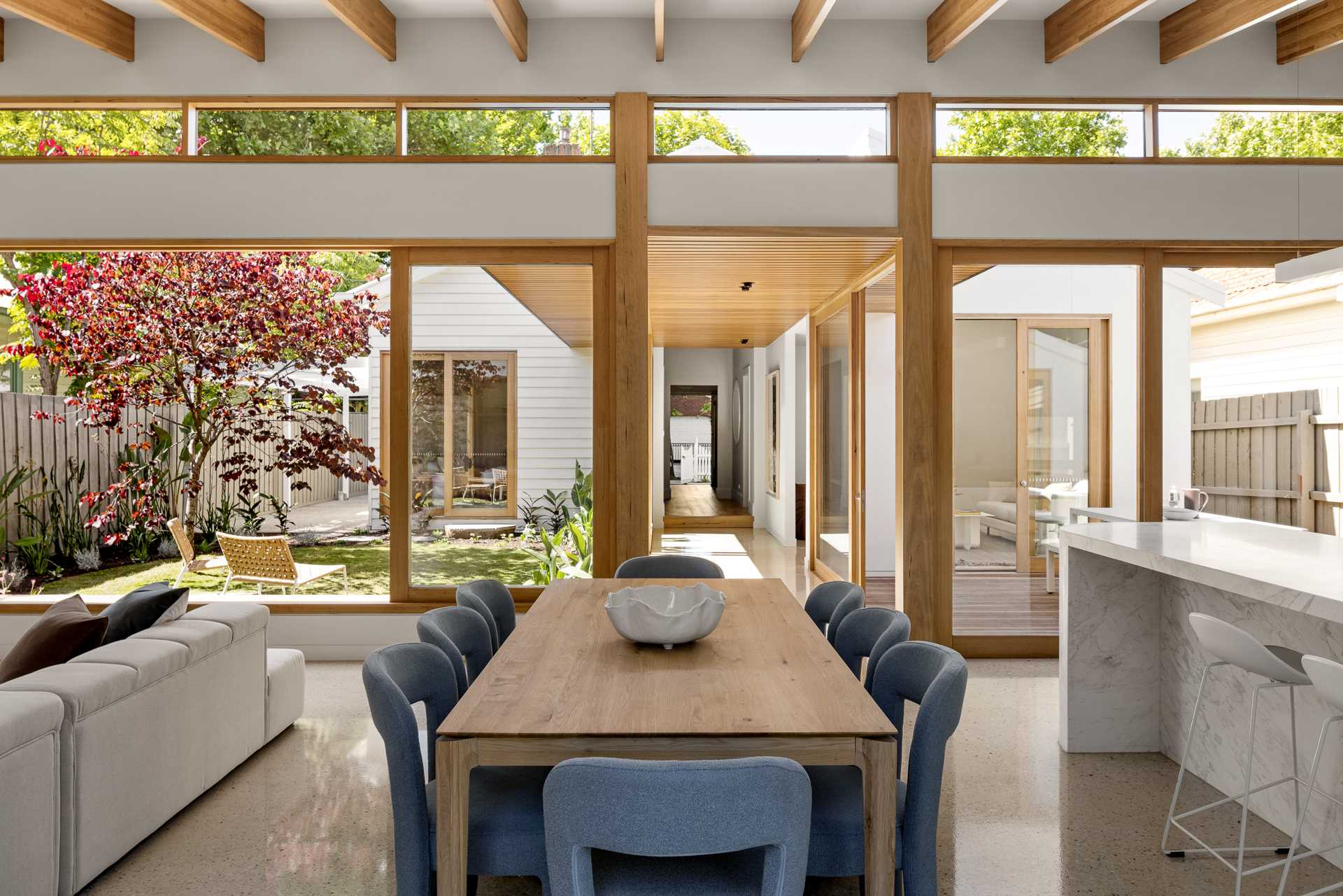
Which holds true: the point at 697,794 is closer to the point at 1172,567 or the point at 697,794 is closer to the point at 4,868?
the point at 4,868

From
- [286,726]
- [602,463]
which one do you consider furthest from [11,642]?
[602,463]

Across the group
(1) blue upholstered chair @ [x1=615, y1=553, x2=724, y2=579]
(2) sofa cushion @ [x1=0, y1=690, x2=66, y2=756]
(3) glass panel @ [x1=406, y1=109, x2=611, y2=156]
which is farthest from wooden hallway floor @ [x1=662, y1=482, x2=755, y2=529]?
(2) sofa cushion @ [x1=0, y1=690, x2=66, y2=756]

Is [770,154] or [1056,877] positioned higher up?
[770,154]

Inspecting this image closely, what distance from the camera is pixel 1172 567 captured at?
2881mm

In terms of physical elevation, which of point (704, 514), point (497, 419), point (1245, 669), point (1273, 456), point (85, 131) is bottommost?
point (704, 514)

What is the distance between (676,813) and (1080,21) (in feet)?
15.9

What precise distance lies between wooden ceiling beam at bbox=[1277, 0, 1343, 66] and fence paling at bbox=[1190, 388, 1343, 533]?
1.89m

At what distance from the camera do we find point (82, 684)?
8.20ft

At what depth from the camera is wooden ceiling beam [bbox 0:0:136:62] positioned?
424 centimetres

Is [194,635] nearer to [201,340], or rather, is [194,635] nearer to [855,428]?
[855,428]

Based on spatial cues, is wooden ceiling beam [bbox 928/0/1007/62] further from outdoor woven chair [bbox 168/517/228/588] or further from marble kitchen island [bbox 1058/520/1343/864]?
outdoor woven chair [bbox 168/517/228/588]

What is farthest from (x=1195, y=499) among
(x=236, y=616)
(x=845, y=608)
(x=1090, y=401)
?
(x=236, y=616)

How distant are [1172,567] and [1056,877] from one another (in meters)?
1.05

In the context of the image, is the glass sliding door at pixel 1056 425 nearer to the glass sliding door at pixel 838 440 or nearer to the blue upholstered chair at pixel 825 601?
the glass sliding door at pixel 838 440
